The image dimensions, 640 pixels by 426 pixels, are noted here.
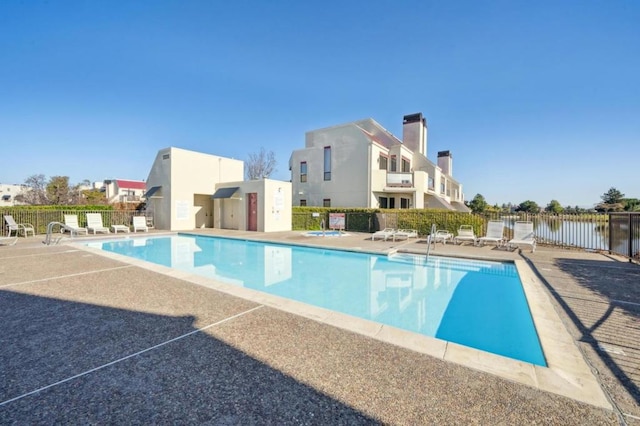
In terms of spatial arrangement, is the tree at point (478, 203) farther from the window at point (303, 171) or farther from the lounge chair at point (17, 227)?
the lounge chair at point (17, 227)

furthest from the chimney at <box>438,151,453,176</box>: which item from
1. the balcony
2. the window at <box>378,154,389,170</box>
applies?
the balcony

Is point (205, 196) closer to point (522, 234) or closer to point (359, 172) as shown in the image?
point (359, 172)

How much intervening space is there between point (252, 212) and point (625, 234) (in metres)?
19.8

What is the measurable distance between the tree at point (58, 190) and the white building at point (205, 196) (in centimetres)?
1606

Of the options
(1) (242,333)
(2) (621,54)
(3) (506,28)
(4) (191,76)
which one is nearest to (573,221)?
(2) (621,54)

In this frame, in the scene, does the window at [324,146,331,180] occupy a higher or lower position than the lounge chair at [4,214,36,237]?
higher

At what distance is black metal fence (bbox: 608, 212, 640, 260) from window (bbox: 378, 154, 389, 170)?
16.7 m

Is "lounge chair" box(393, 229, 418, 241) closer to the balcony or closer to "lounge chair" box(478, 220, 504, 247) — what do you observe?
"lounge chair" box(478, 220, 504, 247)

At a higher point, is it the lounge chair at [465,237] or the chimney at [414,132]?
the chimney at [414,132]

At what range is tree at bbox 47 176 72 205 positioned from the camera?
29.9m

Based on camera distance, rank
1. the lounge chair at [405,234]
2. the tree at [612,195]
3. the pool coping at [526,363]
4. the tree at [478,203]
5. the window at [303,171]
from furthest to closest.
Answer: the tree at [478,203] → the tree at [612,195] → the window at [303,171] → the lounge chair at [405,234] → the pool coping at [526,363]

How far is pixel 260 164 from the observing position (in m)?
47.4

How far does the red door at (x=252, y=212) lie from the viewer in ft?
68.7

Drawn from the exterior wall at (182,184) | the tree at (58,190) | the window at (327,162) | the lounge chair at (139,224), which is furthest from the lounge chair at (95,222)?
the window at (327,162)
